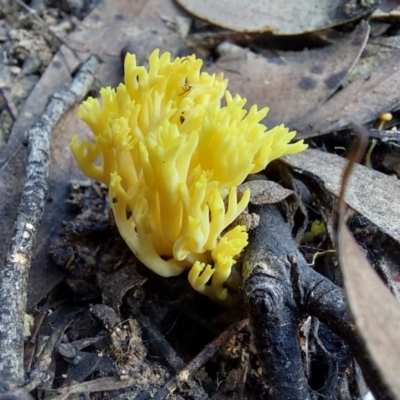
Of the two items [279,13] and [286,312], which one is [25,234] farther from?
[279,13]

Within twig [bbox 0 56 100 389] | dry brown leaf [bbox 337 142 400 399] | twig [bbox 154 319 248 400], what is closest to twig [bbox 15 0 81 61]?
twig [bbox 0 56 100 389]

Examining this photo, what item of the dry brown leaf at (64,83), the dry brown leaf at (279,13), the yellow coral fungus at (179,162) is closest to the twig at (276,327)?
the yellow coral fungus at (179,162)

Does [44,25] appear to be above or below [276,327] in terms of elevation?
below

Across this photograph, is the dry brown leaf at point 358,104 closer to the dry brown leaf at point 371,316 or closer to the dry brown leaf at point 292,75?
the dry brown leaf at point 292,75

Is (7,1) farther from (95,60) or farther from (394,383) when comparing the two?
(394,383)

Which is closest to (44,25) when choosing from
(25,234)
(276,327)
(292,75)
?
(292,75)

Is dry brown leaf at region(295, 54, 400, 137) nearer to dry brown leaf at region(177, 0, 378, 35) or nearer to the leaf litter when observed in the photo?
the leaf litter
